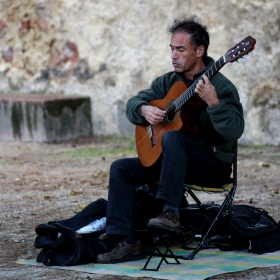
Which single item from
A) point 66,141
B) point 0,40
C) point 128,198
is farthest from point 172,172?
point 0,40

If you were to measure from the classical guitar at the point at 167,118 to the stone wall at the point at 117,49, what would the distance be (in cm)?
464

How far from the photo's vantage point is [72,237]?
399cm

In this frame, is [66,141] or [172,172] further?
[66,141]

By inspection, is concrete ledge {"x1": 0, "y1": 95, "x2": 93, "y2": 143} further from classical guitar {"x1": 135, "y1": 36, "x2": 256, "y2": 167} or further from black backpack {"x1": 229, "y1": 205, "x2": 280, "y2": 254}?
black backpack {"x1": 229, "y1": 205, "x2": 280, "y2": 254}

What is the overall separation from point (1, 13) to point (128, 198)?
23.7 feet

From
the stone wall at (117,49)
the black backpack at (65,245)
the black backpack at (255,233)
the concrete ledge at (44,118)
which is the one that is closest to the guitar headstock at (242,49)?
the black backpack at (255,233)

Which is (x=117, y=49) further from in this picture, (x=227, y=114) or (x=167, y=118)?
(x=227, y=114)

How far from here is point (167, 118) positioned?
4.27 metres

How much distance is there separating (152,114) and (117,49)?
5814 millimetres

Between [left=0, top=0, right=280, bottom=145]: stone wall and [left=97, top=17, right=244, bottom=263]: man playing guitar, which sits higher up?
[left=0, top=0, right=280, bottom=145]: stone wall

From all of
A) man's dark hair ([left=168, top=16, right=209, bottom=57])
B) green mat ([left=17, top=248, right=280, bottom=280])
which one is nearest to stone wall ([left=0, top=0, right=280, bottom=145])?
man's dark hair ([left=168, top=16, right=209, bottom=57])

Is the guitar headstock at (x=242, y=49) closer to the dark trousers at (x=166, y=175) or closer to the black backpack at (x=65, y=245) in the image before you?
the dark trousers at (x=166, y=175)

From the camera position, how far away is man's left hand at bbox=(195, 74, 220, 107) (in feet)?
12.8

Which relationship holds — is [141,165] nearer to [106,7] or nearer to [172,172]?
[172,172]
